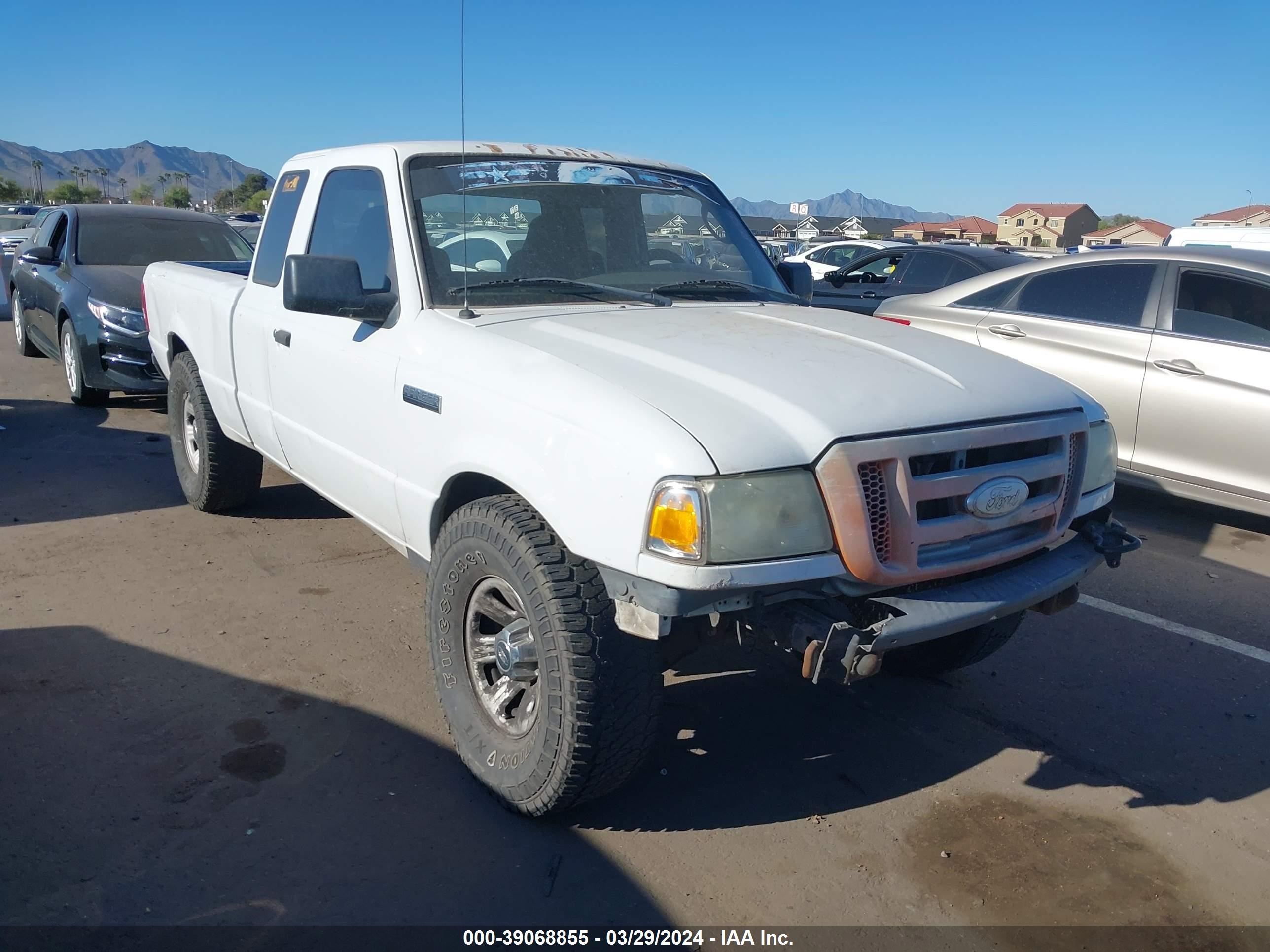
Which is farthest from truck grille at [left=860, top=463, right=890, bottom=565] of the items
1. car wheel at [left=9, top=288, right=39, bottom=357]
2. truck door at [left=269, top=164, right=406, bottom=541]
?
car wheel at [left=9, top=288, right=39, bottom=357]

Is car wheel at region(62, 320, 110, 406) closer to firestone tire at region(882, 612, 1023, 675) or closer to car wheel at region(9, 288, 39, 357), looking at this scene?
car wheel at region(9, 288, 39, 357)

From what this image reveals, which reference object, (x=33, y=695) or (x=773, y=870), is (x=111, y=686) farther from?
(x=773, y=870)

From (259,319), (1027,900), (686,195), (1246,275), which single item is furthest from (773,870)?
(1246,275)

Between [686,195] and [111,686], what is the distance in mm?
3038

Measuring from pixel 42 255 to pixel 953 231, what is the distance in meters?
69.6

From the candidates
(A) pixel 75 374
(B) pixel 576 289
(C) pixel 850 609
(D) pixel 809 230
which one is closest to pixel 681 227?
(B) pixel 576 289

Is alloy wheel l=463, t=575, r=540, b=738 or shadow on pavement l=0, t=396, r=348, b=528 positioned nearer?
alloy wheel l=463, t=575, r=540, b=738

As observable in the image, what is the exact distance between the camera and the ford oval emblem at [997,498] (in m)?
2.77

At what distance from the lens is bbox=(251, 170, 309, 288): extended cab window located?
15.1ft

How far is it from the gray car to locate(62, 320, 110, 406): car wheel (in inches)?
278

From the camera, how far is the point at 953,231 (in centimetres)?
7081

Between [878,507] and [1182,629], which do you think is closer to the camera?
[878,507]

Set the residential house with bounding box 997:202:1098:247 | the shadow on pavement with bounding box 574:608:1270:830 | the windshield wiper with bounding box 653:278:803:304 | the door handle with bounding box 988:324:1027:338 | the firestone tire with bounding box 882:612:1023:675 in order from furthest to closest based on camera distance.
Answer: the residential house with bounding box 997:202:1098:247 → the door handle with bounding box 988:324:1027:338 → the windshield wiper with bounding box 653:278:803:304 → the firestone tire with bounding box 882:612:1023:675 → the shadow on pavement with bounding box 574:608:1270:830

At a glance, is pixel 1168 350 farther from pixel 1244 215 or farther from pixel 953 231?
pixel 953 231
